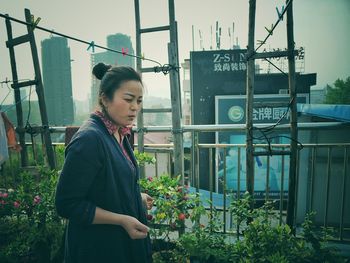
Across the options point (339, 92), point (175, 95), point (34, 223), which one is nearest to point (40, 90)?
point (34, 223)

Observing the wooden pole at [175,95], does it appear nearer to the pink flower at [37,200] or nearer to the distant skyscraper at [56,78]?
the pink flower at [37,200]

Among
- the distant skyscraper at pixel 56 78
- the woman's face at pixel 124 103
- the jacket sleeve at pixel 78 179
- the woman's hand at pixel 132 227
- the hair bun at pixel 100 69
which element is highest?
the distant skyscraper at pixel 56 78

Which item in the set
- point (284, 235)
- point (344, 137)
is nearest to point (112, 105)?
point (284, 235)

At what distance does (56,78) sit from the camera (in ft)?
77.9

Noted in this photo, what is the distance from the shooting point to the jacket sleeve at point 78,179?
1.32 metres

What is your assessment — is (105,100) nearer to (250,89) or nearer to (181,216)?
(181,216)

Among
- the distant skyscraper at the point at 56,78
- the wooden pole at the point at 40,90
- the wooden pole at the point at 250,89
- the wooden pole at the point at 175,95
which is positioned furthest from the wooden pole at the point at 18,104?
the distant skyscraper at the point at 56,78

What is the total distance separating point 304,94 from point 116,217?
1623 cm

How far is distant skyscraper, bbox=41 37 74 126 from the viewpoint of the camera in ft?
43.8

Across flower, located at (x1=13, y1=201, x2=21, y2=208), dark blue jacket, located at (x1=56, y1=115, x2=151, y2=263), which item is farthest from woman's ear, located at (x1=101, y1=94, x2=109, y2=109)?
flower, located at (x1=13, y1=201, x2=21, y2=208)

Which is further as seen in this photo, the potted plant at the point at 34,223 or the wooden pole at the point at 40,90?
the wooden pole at the point at 40,90

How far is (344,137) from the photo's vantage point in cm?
516

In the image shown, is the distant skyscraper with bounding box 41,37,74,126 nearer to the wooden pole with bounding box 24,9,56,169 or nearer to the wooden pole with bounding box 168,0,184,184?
the wooden pole with bounding box 24,9,56,169

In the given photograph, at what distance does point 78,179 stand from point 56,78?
25483 mm
